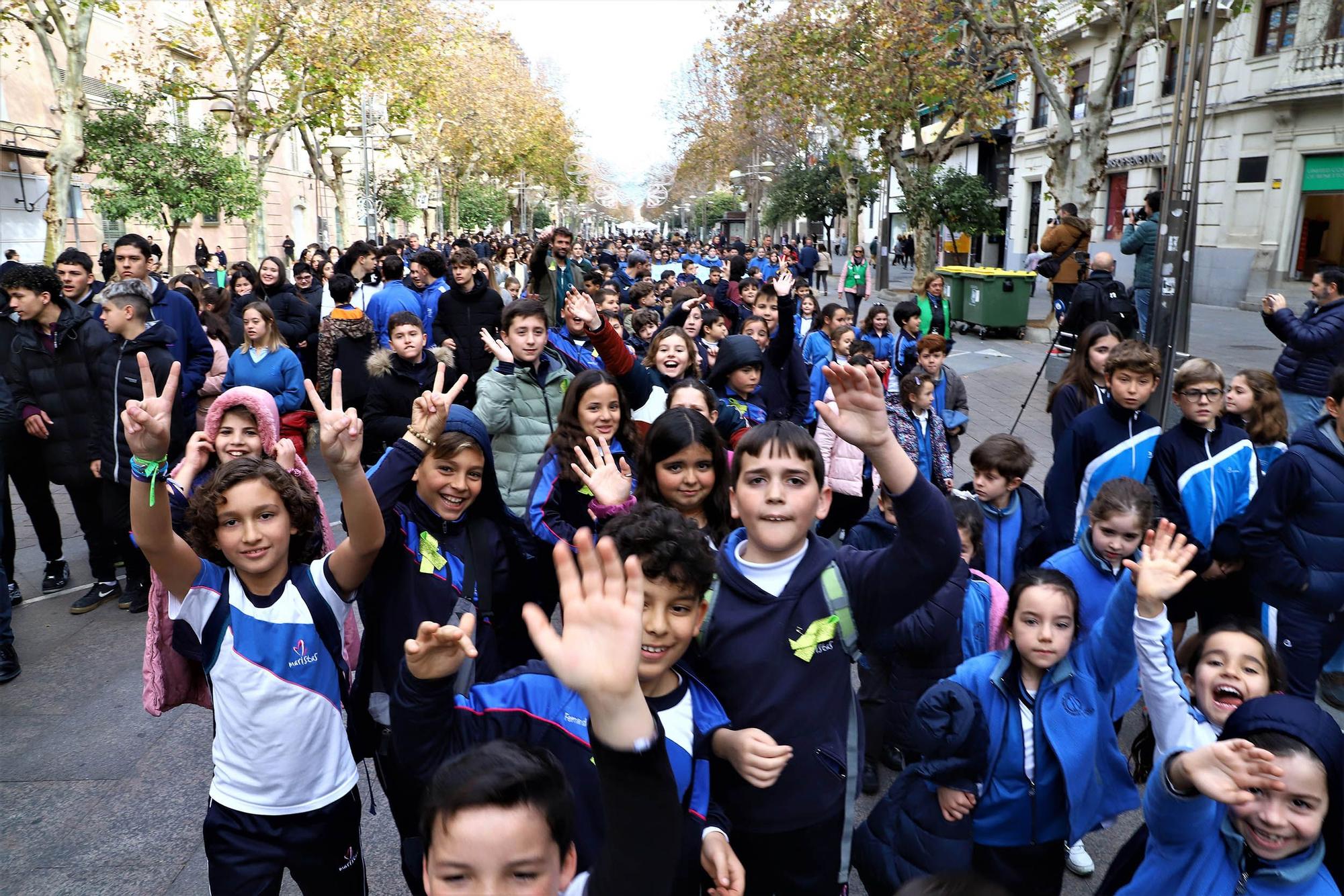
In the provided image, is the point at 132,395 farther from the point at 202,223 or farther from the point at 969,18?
the point at 202,223

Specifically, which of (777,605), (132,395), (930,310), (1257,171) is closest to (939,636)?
(777,605)

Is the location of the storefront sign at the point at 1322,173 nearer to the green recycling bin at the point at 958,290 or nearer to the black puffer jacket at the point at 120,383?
the green recycling bin at the point at 958,290

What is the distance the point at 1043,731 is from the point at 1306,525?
1.84 metres

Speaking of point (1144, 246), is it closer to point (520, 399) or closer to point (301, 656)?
point (520, 399)

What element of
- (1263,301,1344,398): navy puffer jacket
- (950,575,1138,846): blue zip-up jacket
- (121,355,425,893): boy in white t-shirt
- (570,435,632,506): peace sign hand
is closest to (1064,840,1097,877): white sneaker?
(950,575,1138,846): blue zip-up jacket

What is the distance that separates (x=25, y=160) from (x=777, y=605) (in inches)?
1008

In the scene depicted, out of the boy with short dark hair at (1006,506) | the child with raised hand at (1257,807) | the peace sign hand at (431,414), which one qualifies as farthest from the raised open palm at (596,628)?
the boy with short dark hair at (1006,506)

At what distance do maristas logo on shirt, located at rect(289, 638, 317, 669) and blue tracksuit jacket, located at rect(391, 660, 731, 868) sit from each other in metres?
0.62

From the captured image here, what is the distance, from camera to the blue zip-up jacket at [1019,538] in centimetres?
421

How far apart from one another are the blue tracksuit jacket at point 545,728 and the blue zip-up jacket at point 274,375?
5.11 metres

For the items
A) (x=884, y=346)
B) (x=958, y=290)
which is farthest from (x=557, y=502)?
(x=958, y=290)

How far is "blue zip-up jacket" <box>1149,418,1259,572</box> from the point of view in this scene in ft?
13.9

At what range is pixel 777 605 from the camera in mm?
2303

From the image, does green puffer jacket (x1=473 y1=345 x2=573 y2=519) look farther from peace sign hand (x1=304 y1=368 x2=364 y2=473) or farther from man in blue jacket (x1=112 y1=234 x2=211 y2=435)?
man in blue jacket (x1=112 y1=234 x2=211 y2=435)
